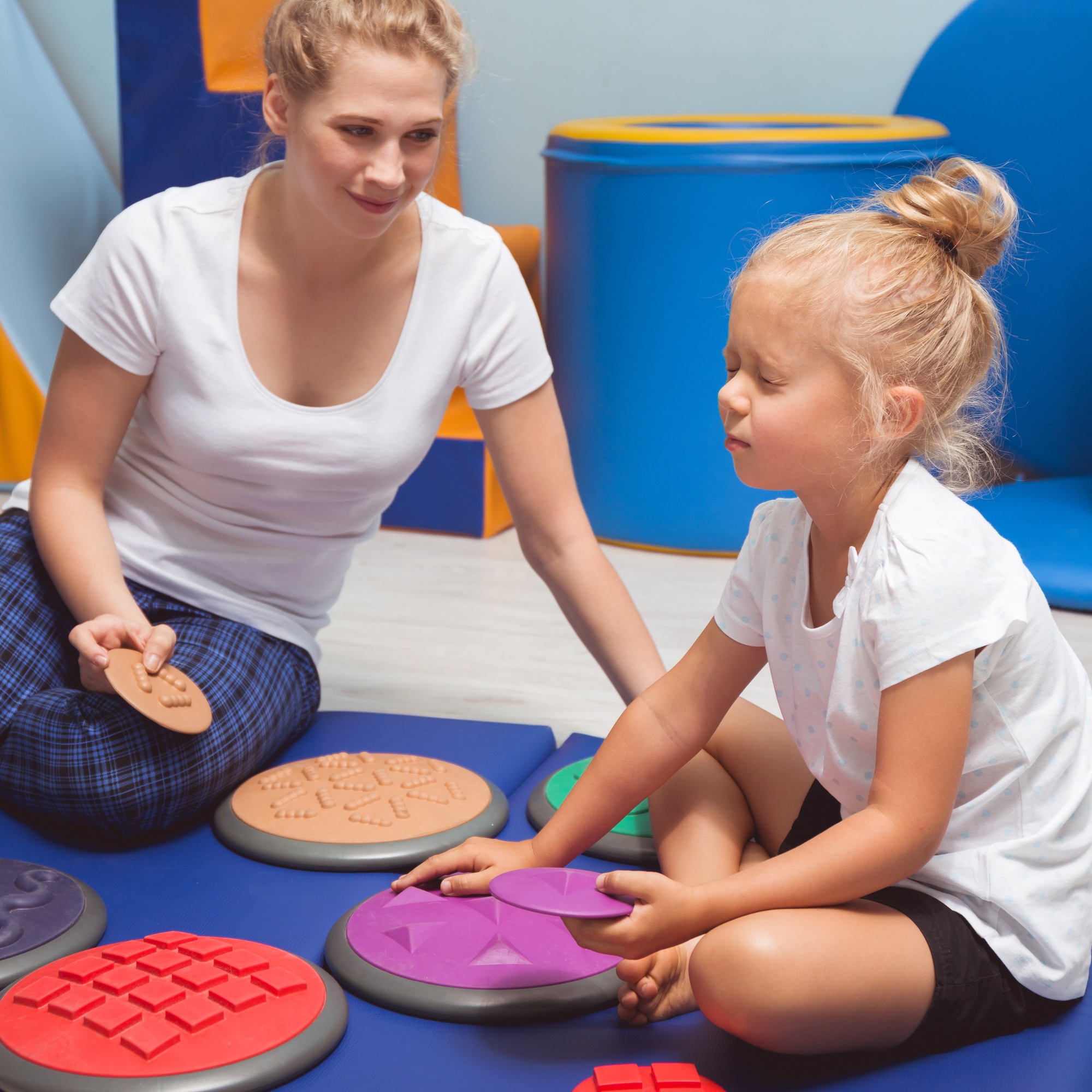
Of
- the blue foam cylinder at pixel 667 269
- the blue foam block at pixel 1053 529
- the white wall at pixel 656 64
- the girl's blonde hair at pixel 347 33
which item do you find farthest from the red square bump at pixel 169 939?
the white wall at pixel 656 64

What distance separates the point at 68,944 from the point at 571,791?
40 cm

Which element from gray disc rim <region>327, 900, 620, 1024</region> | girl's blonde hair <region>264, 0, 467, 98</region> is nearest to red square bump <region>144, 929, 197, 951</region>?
gray disc rim <region>327, 900, 620, 1024</region>

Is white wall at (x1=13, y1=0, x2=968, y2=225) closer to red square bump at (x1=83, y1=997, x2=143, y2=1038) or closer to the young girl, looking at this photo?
the young girl

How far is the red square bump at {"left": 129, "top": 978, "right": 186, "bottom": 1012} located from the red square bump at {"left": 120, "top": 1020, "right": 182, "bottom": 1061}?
13 mm

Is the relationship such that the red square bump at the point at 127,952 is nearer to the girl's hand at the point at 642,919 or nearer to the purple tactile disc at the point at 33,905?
the purple tactile disc at the point at 33,905

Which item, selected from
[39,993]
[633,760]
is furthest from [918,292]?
[39,993]

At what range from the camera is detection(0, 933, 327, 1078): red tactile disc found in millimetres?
750

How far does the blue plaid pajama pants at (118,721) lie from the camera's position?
108cm

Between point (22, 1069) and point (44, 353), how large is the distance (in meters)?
2.07

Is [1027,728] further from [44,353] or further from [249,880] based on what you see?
[44,353]

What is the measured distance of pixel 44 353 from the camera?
2553 mm

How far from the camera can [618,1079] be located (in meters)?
0.74

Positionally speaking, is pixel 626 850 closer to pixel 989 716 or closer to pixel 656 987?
pixel 656 987

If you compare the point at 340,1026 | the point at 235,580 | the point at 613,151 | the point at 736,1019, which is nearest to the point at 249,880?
the point at 340,1026
